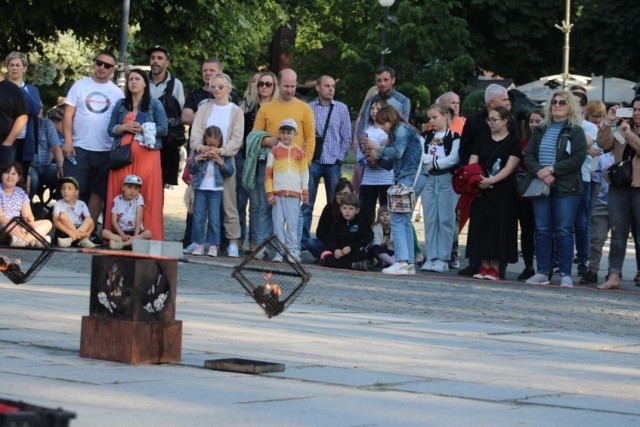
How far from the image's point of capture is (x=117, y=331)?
7.84m

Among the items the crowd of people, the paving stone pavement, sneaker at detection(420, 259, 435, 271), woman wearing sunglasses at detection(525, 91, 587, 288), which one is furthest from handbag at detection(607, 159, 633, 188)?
sneaker at detection(420, 259, 435, 271)

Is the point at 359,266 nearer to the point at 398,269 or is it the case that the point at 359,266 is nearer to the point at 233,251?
the point at 398,269

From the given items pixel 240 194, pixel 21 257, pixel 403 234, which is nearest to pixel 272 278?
pixel 21 257

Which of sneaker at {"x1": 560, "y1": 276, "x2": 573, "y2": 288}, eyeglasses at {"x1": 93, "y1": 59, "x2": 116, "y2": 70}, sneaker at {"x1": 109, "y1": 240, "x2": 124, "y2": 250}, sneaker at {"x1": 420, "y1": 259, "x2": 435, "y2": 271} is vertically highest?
eyeglasses at {"x1": 93, "y1": 59, "x2": 116, "y2": 70}

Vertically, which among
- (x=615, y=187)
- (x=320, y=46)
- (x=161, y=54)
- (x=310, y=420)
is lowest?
(x=310, y=420)

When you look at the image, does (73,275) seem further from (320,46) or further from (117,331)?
(320,46)

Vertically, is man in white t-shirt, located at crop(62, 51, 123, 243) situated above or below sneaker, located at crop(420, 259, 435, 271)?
Answer: above

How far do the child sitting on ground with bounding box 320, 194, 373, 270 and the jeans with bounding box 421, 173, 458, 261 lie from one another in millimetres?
753

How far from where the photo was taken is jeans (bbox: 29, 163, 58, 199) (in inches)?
717

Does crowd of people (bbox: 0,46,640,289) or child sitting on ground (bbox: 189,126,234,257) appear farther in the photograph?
child sitting on ground (bbox: 189,126,234,257)

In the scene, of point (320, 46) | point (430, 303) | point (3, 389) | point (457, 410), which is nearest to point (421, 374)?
point (457, 410)

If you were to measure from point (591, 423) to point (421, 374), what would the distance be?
62.4 inches

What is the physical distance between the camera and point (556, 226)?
14969 millimetres

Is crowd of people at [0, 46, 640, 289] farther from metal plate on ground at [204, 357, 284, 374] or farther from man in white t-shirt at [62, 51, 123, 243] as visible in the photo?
metal plate on ground at [204, 357, 284, 374]
